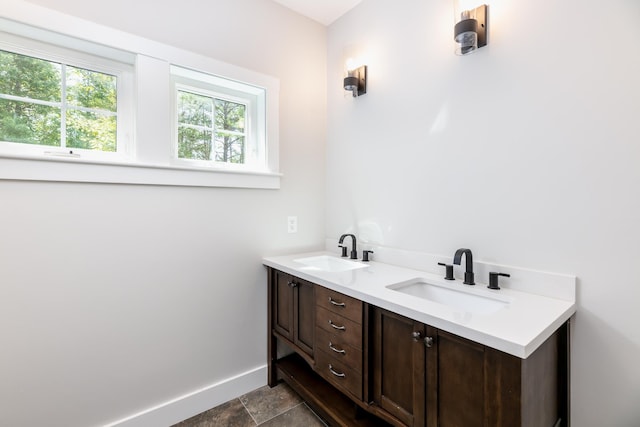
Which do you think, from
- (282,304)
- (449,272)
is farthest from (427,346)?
(282,304)

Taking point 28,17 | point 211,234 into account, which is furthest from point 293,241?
point 28,17

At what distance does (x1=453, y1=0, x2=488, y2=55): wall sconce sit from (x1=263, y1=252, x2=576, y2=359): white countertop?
1142 mm

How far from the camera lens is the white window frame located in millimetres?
1286

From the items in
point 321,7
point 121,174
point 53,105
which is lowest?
point 121,174

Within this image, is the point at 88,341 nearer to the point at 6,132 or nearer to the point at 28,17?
the point at 6,132

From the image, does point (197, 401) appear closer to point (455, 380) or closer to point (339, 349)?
point (339, 349)

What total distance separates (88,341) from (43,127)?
1.06 m

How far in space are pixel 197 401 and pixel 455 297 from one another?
1.58 meters

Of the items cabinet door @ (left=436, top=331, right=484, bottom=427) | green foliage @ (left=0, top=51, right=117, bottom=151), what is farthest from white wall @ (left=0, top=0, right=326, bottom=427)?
cabinet door @ (left=436, top=331, right=484, bottom=427)

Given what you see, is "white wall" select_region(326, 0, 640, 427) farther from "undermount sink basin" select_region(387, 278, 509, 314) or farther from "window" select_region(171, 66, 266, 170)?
"window" select_region(171, 66, 266, 170)

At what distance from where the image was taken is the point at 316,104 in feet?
7.54

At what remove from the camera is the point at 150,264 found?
1588mm

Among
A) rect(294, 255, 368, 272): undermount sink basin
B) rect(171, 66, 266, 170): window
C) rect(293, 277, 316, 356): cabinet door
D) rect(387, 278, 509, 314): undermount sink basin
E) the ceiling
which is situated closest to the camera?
rect(387, 278, 509, 314): undermount sink basin

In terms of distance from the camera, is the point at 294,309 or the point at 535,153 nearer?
the point at 535,153
